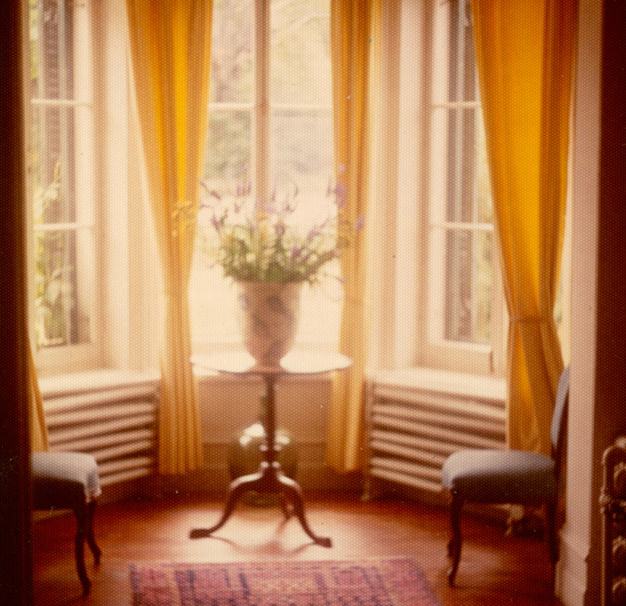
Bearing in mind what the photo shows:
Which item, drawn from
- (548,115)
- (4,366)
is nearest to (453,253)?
(548,115)

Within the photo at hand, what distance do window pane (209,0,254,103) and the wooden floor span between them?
197 centimetres

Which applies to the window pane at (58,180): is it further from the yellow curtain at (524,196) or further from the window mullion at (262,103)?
the yellow curtain at (524,196)

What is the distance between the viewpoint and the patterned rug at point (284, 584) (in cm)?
360

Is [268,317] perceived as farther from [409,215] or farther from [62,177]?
[62,177]

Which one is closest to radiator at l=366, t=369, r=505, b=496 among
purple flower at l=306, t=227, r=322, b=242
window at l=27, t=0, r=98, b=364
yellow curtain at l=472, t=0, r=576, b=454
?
yellow curtain at l=472, t=0, r=576, b=454

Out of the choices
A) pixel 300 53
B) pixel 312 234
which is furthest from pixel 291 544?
pixel 300 53

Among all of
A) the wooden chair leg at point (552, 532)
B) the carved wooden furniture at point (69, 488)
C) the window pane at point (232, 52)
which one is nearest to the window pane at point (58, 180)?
the window pane at point (232, 52)

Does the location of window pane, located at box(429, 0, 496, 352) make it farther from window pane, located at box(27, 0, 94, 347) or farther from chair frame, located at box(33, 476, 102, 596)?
chair frame, located at box(33, 476, 102, 596)

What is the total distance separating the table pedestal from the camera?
4.23 meters

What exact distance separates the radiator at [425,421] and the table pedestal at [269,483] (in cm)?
60

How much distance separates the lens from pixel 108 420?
15.1 feet

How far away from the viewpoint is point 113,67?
4668mm

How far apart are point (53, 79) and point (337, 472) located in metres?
2.30

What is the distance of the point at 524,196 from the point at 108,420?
212 centimetres
